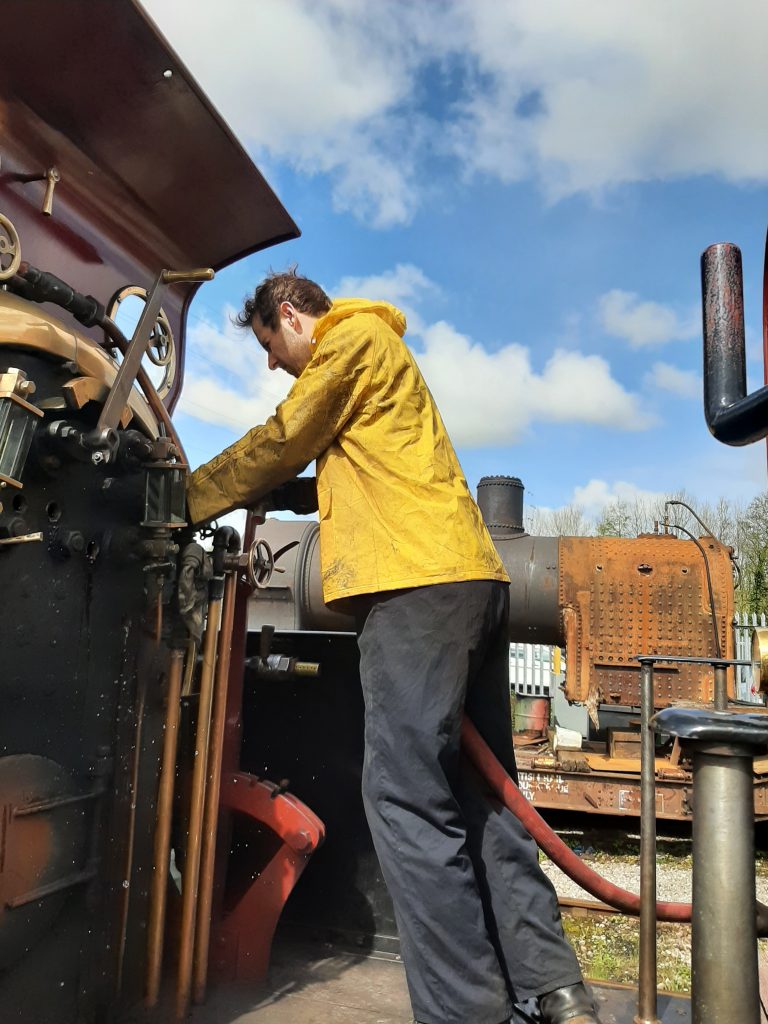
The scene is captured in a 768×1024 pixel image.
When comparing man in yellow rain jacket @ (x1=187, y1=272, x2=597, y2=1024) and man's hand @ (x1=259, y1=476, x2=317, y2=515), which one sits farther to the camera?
man's hand @ (x1=259, y1=476, x2=317, y2=515)

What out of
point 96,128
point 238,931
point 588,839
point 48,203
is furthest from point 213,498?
point 588,839

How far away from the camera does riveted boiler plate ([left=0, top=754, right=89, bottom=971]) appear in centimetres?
150

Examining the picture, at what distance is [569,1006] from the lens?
5.56ft

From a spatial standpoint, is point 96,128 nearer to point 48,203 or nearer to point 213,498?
point 48,203

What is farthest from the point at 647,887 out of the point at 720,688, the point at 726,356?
the point at 726,356

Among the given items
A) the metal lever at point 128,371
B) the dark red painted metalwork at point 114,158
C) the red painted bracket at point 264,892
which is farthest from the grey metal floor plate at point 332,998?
the dark red painted metalwork at point 114,158

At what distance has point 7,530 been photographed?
147 centimetres

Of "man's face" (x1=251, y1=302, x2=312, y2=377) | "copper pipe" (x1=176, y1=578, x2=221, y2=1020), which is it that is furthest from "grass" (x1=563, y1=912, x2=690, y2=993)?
"man's face" (x1=251, y1=302, x2=312, y2=377)

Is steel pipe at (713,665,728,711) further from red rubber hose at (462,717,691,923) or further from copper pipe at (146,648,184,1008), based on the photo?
copper pipe at (146,648,184,1008)

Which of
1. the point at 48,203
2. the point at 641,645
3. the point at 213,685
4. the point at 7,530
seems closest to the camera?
the point at 7,530

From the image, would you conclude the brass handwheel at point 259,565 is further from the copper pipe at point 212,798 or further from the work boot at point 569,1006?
the work boot at point 569,1006

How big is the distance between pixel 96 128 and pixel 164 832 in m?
1.64

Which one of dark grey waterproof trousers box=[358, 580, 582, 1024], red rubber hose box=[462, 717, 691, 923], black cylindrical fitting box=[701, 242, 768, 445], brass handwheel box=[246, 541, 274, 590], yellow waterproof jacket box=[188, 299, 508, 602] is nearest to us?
black cylindrical fitting box=[701, 242, 768, 445]

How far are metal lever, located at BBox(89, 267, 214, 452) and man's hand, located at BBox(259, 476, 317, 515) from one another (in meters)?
0.55
